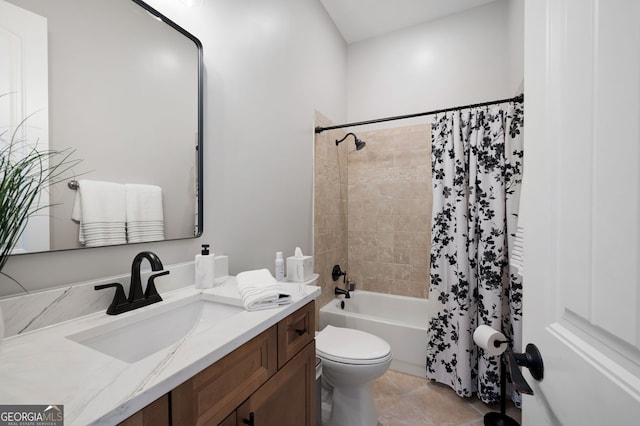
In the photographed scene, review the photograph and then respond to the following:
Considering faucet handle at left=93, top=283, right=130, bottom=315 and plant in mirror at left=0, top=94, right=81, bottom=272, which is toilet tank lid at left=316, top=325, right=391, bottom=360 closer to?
faucet handle at left=93, top=283, right=130, bottom=315

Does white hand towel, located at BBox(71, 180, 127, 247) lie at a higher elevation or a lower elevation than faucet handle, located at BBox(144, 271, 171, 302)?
higher

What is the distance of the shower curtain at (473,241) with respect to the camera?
1767 millimetres

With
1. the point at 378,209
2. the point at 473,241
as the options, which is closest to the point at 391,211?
the point at 378,209

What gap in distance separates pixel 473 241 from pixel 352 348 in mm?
1112

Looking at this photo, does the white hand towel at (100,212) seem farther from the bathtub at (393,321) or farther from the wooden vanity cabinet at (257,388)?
the bathtub at (393,321)

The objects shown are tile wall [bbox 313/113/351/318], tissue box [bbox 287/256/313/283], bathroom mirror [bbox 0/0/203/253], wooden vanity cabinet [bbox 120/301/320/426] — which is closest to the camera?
wooden vanity cabinet [bbox 120/301/320/426]

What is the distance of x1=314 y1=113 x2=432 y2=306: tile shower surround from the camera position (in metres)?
2.49

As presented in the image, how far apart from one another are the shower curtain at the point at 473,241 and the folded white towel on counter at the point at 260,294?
145 centimetres

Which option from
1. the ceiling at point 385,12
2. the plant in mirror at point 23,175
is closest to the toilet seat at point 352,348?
the plant in mirror at point 23,175

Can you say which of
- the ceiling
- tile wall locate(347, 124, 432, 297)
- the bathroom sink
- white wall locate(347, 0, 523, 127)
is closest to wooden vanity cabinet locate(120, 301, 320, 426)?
the bathroom sink

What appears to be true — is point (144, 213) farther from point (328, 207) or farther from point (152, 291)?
point (328, 207)

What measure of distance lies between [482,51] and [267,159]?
7.29 feet

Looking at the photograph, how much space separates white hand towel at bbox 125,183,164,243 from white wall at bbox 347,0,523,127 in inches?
91.6

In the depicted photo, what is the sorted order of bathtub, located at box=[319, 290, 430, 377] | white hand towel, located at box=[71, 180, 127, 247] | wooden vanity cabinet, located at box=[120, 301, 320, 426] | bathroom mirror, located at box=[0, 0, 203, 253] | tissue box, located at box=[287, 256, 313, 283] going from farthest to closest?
bathtub, located at box=[319, 290, 430, 377] < tissue box, located at box=[287, 256, 313, 283] < white hand towel, located at box=[71, 180, 127, 247] < bathroom mirror, located at box=[0, 0, 203, 253] < wooden vanity cabinet, located at box=[120, 301, 320, 426]
